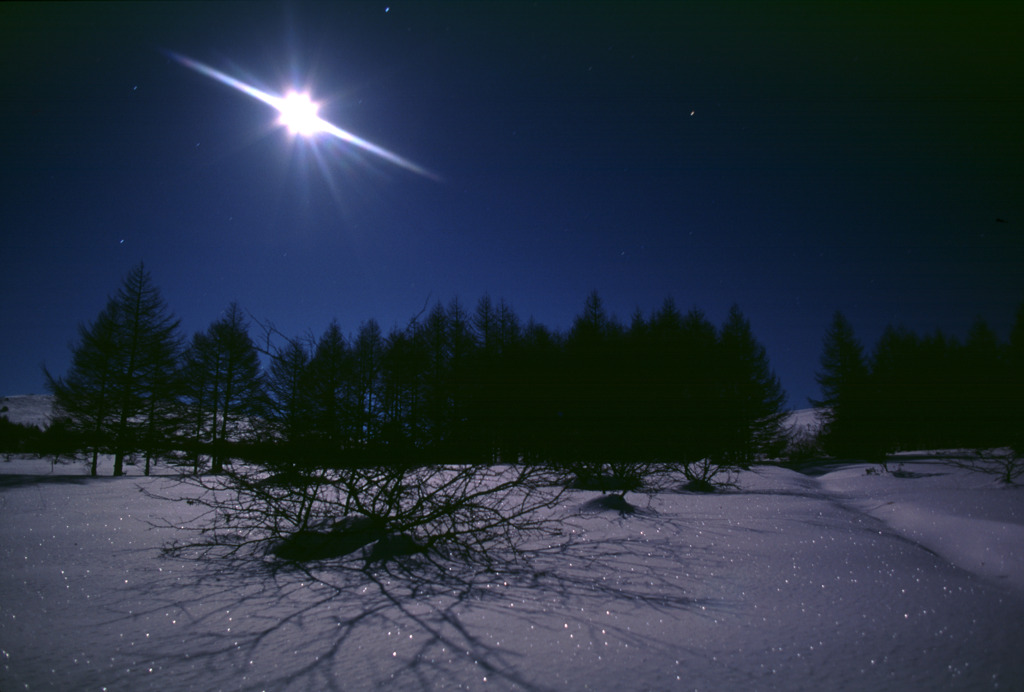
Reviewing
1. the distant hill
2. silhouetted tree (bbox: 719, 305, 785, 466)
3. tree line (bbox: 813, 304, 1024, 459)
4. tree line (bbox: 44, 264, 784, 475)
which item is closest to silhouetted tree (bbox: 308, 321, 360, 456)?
tree line (bbox: 44, 264, 784, 475)

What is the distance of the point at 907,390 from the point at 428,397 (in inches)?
1326

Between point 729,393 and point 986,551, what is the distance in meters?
10.8

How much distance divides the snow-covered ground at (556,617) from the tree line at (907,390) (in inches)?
925

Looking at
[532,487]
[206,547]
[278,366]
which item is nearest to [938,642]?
[532,487]

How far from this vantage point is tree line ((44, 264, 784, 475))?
16.9 feet

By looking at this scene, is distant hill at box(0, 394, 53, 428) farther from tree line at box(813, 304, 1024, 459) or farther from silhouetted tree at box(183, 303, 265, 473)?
tree line at box(813, 304, 1024, 459)

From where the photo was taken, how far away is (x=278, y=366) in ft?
17.6

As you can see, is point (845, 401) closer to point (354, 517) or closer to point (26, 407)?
point (354, 517)

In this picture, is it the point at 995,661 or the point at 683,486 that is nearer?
the point at 995,661

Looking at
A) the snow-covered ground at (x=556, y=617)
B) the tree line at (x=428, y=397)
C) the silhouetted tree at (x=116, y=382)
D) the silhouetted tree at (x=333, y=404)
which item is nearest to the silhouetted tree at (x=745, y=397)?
the tree line at (x=428, y=397)

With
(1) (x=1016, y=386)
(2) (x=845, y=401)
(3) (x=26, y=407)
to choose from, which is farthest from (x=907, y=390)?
(3) (x=26, y=407)

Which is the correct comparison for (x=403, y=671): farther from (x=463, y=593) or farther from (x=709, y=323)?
(x=709, y=323)

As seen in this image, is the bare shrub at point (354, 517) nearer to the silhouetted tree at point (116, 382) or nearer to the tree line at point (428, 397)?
the tree line at point (428, 397)

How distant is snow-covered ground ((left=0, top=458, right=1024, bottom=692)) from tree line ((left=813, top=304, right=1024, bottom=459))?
23493 mm
